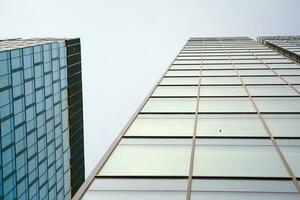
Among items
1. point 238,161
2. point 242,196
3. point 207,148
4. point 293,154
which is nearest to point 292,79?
point 293,154

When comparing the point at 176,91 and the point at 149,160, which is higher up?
the point at 176,91

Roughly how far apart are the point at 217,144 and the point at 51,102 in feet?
113

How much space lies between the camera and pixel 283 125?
19.2 meters

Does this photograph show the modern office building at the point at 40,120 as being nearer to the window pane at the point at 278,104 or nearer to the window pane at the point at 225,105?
the window pane at the point at 225,105

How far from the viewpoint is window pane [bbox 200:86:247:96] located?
2594 centimetres

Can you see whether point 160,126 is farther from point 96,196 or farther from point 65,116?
point 65,116

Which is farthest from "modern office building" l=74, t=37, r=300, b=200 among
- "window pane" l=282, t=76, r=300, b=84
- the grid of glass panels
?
the grid of glass panels

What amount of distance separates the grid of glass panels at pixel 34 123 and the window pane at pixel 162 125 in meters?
19.4

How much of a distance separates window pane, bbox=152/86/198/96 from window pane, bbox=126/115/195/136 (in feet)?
16.9

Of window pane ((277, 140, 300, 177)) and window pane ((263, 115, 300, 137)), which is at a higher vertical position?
window pane ((263, 115, 300, 137))

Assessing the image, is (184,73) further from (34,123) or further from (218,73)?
(34,123)

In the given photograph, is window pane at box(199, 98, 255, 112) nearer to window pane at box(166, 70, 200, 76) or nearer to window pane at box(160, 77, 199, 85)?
window pane at box(160, 77, 199, 85)

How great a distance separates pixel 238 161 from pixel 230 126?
4050mm

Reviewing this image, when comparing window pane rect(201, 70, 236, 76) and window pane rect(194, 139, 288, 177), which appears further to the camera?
window pane rect(201, 70, 236, 76)
